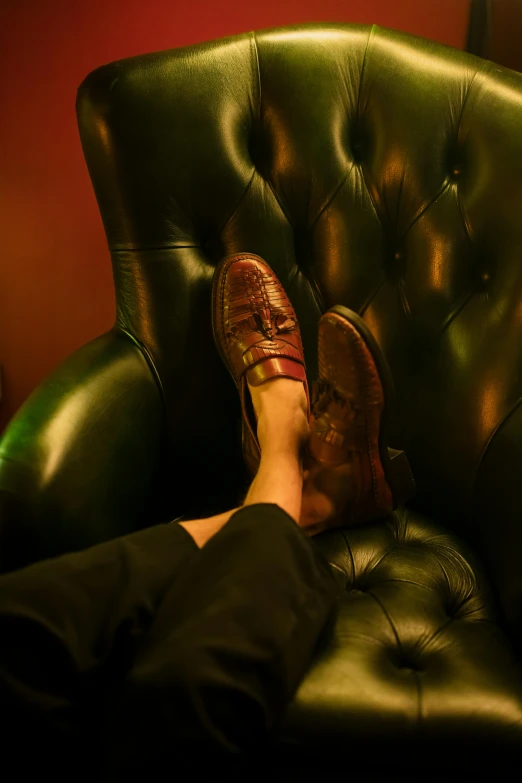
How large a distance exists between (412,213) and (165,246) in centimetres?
39

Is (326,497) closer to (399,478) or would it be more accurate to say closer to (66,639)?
(399,478)

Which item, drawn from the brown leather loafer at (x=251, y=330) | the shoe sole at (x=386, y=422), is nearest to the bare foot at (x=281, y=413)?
the brown leather loafer at (x=251, y=330)

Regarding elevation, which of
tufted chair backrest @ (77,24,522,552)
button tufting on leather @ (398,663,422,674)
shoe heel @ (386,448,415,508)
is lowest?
button tufting on leather @ (398,663,422,674)

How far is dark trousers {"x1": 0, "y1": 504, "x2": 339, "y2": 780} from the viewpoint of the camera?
50 centimetres

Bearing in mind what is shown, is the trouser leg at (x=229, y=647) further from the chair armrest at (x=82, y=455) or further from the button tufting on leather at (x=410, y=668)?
the chair armrest at (x=82, y=455)

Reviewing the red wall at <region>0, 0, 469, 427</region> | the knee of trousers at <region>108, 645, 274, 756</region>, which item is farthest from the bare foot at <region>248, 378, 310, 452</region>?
the red wall at <region>0, 0, 469, 427</region>

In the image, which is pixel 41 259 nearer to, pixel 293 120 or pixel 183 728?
pixel 293 120

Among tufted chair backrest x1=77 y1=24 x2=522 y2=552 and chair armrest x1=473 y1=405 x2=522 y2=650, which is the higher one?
tufted chair backrest x1=77 y1=24 x2=522 y2=552

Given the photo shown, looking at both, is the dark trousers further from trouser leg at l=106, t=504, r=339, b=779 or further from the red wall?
the red wall

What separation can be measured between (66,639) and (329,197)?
764 millimetres

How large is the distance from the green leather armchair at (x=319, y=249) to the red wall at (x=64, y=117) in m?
0.33

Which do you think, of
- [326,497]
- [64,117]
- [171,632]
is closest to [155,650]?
[171,632]

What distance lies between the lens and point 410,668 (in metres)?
0.68

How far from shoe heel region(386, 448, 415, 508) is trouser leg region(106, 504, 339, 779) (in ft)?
0.80
